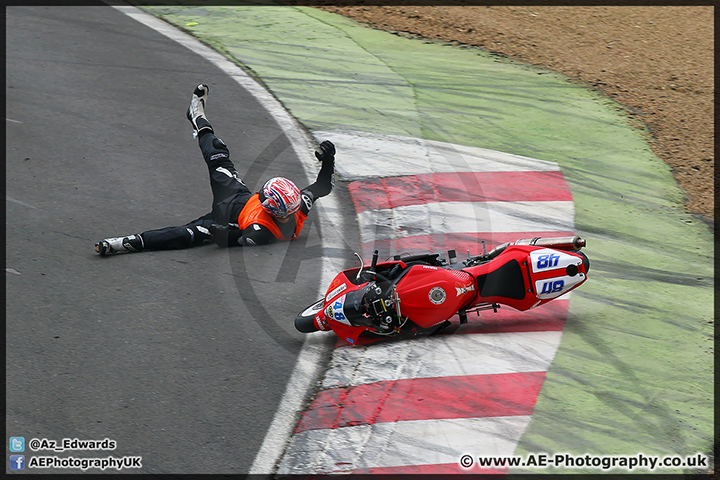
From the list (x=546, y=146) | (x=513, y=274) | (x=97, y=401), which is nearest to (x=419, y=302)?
(x=513, y=274)

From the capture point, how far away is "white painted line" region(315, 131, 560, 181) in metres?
8.69

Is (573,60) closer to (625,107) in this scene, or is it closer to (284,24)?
(625,107)

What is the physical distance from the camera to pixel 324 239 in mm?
7531

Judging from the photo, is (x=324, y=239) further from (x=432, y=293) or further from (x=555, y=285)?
(x=555, y=285)

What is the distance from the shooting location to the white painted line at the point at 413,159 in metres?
8.69

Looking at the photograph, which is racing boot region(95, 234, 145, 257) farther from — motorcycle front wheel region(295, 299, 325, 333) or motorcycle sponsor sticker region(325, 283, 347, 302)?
motorcycle sponsor sticker region(325, 283, 347, 302)

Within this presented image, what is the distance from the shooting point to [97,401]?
5.09 m

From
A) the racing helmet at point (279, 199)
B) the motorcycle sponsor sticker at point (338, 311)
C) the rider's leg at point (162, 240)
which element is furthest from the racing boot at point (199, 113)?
the motorcycle sponsor sticker at point (338, 311)

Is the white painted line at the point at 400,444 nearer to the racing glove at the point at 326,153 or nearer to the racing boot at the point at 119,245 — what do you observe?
the racing boot at the point at 119,245

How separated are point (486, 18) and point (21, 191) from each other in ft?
27.9

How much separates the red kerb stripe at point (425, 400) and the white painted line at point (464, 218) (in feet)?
7.86

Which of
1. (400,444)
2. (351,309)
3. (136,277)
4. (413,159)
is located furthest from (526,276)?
(413,159)

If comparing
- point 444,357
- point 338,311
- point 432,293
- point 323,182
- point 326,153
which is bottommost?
point 444,357

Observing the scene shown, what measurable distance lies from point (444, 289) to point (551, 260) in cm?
84
